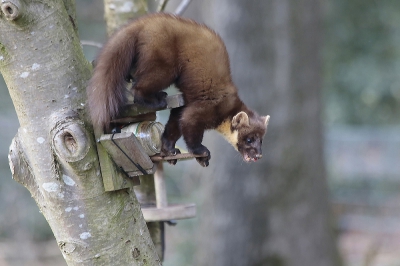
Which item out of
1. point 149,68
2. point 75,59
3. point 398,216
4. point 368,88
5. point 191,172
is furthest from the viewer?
point 368,88

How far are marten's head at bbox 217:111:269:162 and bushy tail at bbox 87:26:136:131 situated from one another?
70 cm

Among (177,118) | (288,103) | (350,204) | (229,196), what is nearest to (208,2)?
(288,103)

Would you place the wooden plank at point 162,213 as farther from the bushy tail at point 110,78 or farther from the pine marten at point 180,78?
the bushy tail at point 110,78

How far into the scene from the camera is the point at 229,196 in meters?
7.64

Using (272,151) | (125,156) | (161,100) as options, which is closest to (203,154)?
(161,100)

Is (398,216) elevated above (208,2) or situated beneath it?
situated beneath

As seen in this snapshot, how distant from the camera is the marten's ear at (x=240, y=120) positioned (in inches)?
128

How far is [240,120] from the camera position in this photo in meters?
3.28

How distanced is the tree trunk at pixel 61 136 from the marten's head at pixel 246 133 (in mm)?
913

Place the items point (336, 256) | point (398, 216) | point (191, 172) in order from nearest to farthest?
point (336, 256) → point (191, 172) → point (398, 216)

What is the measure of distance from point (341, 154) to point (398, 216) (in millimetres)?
1829

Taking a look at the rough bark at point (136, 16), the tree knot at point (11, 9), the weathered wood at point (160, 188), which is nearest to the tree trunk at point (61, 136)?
the tree knot at point (11, 9)

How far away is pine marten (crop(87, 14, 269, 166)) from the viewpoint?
2.82m

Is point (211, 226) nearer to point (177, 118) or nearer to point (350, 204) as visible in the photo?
point (177, 118)
